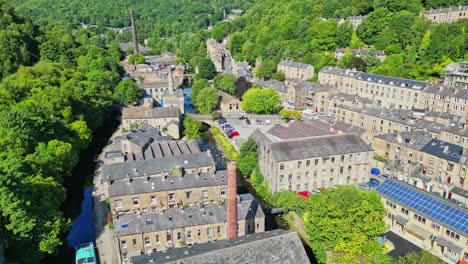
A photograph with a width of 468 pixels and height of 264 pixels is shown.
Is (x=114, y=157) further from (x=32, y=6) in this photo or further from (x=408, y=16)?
(x=32, y=6)

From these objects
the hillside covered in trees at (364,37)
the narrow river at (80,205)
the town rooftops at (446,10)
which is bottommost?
the narrow river at (80,205)

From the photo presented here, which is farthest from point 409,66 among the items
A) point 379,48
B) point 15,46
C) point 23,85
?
point 15,46

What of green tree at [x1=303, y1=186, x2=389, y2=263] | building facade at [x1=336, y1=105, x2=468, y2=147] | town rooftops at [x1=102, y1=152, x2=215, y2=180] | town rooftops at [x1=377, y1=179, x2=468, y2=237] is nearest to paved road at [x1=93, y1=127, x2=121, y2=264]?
town rooftops at [x1=102, y1=152, x2=215, y2=180]

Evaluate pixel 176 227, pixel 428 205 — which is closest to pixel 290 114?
pixel 428 205

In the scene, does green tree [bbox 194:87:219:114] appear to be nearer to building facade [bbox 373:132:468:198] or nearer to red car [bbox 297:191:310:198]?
building facade [bbox 373:132:468:198]

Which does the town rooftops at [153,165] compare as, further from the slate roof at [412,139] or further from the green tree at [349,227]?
the slate roof at [412,139]

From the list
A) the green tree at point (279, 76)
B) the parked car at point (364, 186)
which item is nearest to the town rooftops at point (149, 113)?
the green tree at point (279, 76)
